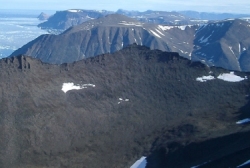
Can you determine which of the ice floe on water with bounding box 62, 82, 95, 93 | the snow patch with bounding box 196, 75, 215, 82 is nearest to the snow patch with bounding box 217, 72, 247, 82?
the snow patch with bounding box 196, 75, 215, 82

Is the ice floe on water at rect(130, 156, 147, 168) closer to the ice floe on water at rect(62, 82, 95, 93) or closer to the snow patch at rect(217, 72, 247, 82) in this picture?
the ice floe on water at rect(62, 82, 95, 93)

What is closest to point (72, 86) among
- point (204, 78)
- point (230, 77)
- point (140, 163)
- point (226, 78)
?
point (140, 163)

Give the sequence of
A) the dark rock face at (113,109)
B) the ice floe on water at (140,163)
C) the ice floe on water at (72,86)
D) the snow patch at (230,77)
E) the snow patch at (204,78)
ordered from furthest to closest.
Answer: the snow patch at (204,78) < the snow patch at (230,77) < the ice floe on water at (72,86) < the dark rock face at (113,109) < the ice floe on water at (140,163)

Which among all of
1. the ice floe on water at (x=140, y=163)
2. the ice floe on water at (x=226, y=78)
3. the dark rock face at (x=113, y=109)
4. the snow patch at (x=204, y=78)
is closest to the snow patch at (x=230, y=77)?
the ice floe on water at (x=226, y=78)

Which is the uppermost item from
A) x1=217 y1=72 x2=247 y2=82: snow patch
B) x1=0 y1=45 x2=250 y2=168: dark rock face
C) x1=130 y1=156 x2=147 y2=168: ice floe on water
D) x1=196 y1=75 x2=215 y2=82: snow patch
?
x1=217 y1=72 x2=247 y2=82: snow patch

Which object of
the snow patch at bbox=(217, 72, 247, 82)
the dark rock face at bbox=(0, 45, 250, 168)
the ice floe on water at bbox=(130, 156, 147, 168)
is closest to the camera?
the ice floe on water at bbox=(130, 156, 147, 168)

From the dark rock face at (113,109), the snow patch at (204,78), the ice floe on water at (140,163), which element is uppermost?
the snow patch at (204,78)

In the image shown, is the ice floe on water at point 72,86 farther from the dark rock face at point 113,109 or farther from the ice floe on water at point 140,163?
the ice floe on water at point 140,163

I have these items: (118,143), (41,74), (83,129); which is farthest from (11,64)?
(118,143)
